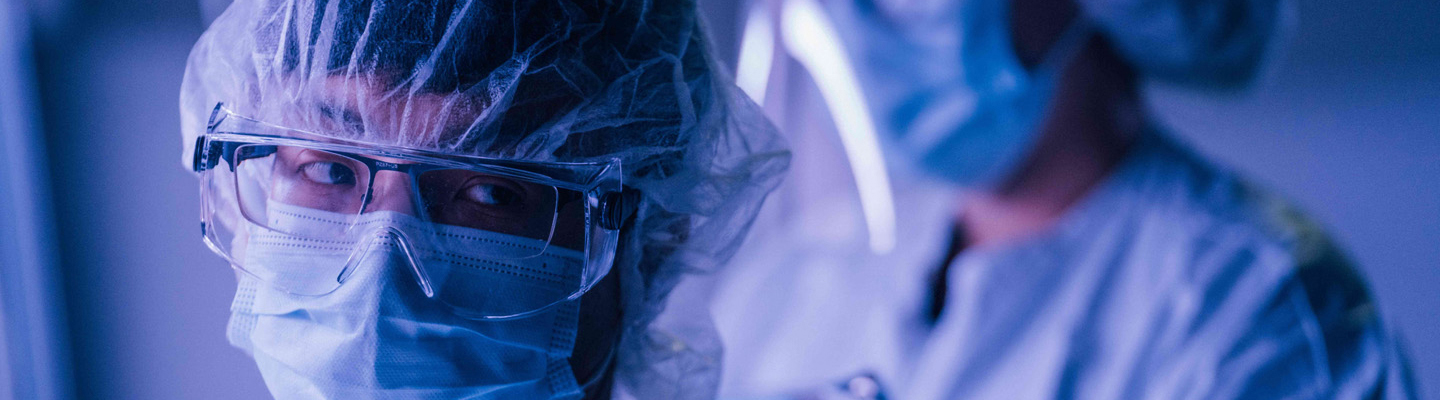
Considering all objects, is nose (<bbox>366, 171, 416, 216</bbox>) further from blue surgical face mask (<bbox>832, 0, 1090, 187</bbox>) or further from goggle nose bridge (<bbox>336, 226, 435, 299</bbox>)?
blue surgical face mask (<bbox>832, 0, 1090, 187</bbox>)

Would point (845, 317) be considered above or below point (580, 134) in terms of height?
below

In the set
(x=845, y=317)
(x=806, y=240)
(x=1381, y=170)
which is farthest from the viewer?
(x=806, y=240)

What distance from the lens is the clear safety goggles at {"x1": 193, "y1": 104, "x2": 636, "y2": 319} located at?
38.3 inches

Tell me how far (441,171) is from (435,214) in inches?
2.4

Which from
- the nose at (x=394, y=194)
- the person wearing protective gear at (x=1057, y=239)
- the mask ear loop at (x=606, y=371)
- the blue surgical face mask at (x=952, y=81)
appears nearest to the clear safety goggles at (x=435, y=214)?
the nose at (x=394, y=194)

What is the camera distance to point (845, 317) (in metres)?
2.59

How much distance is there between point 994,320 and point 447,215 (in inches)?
65.8

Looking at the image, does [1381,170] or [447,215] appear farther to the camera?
[1381,170]

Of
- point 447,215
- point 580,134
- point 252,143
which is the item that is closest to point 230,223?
point 252,143

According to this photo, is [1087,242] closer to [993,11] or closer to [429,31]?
[993,11]

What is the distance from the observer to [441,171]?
3.28 ft

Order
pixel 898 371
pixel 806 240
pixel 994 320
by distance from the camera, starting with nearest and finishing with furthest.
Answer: pixel 994 320 < pixel 898 371 < pixel 806 240

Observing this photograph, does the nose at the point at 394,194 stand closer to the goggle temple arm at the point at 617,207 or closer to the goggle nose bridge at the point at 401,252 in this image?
the goggle nose bridge at the point at 401,252

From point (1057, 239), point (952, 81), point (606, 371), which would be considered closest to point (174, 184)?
point (606, 371)
